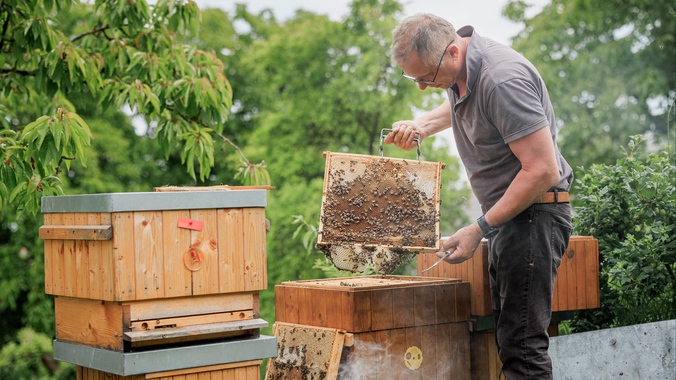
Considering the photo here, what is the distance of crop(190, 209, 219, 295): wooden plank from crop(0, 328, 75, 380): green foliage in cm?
1187

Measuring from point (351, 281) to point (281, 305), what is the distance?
415mm

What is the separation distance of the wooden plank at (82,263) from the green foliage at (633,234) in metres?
3.00

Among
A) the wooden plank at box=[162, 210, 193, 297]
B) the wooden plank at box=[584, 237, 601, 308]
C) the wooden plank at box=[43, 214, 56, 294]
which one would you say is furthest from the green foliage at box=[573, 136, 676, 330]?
the wooden plank at box=[43, 214, 56, 294]

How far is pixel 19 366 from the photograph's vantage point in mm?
13695

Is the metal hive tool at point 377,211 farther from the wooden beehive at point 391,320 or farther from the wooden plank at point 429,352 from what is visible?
the wooden plank at point 429,352

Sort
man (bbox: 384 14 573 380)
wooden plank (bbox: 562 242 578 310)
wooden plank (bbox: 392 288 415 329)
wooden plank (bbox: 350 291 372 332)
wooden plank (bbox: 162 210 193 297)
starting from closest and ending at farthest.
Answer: wooden plank (bbox: 162 210 193 297) → man (bbox: 384 14 573 380) → wooden plank (bbox: 350 291 372 332) → wooden plank (bbox: 392 288 415 329) → wooden plank (bbox: 562 242 578 310)

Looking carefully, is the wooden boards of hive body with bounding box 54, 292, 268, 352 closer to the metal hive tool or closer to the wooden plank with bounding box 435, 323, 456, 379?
the metal hive tool

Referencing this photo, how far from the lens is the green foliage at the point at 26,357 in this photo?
13.5 m

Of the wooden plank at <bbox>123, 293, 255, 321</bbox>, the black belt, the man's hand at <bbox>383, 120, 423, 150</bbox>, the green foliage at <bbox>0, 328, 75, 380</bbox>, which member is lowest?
the green foliage at <bbox>0, 328, 75, 380</bbox>

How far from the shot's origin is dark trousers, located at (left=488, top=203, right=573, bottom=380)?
3.22 meters

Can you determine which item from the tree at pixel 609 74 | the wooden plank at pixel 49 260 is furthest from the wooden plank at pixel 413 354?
the tree at pixel 609 74

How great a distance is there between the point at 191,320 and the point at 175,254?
293 mm

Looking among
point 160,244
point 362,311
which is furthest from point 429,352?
point 160,244

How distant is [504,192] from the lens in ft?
10.8
